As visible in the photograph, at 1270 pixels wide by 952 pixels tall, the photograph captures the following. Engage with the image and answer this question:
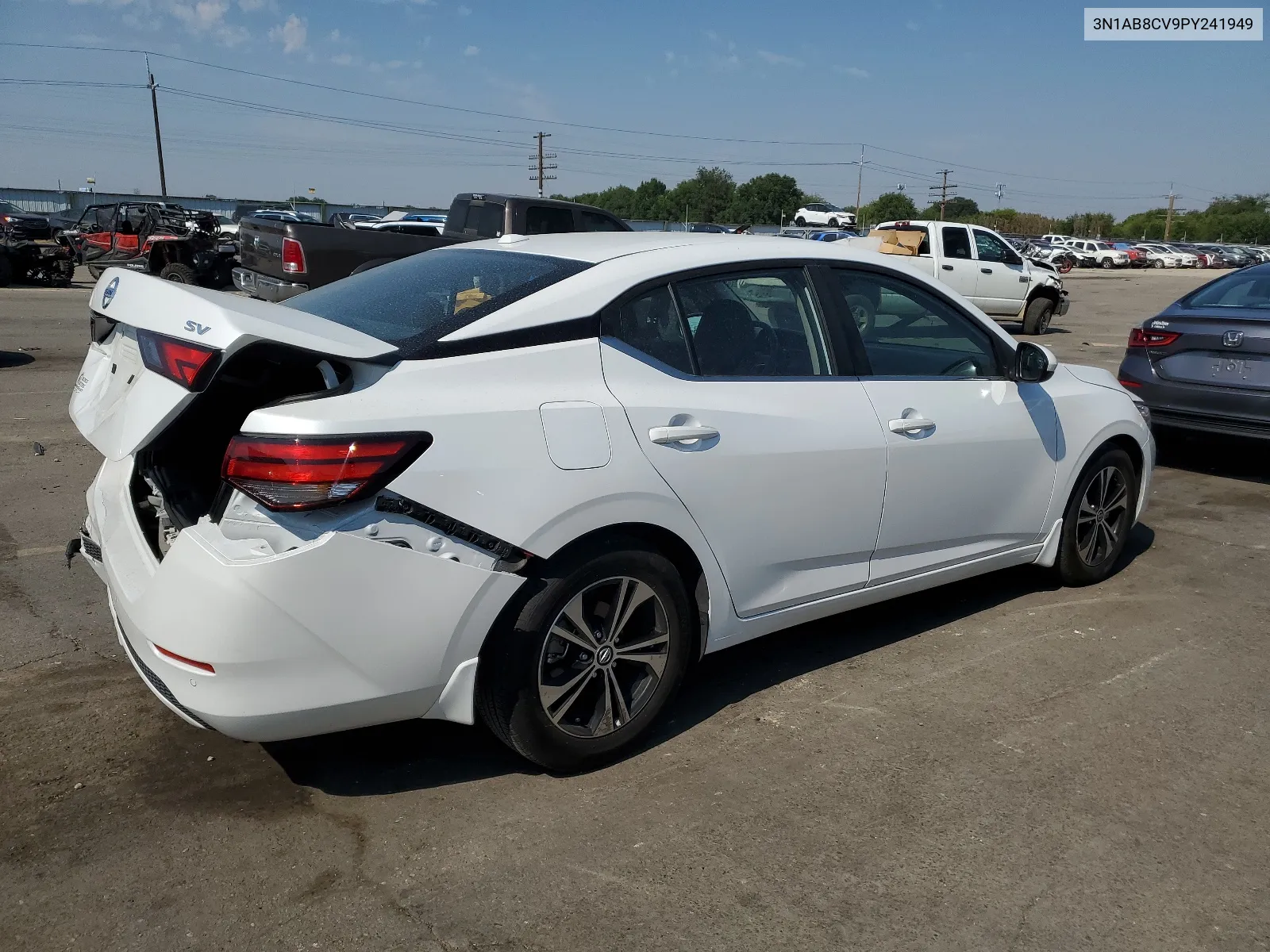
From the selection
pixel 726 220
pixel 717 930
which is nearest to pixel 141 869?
pixel 717 930

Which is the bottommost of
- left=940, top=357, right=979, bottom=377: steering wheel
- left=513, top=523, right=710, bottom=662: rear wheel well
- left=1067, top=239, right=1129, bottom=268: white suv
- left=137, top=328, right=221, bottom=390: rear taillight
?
left=513, top=523, right=710, bottom=662: rear wheel well

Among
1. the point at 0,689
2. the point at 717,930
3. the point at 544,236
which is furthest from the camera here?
the point at 544,236

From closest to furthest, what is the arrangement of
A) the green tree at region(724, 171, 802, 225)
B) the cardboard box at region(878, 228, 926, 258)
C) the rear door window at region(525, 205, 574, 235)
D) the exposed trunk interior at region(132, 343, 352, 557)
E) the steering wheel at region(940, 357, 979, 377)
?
the exposed trunk interior at region(132, 343, 352, 557)
the steering wheel at region(940, 357, 979, 377)
the rear door window at region(525, 205, 574, 235)
the cardboard box at region(878, 228, 926, 258)
the green tree at region(724, 171, 802, 225)

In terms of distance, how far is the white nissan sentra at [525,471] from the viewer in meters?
2.74


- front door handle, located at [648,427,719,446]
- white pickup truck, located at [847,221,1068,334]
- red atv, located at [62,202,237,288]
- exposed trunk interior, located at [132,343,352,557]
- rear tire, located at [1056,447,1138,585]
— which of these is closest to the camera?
exposed trunk interior, located at [132,343,352,557]

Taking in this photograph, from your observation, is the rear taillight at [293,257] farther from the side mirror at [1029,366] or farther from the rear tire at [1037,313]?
the rear tire at [1037,313]

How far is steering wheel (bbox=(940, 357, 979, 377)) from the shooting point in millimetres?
4430

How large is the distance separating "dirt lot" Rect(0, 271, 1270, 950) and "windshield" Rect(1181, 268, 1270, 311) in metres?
3.75

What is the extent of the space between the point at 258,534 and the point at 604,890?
1292 millimetres

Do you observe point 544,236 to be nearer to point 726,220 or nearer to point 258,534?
point 258,534

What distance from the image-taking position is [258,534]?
271 centimetres

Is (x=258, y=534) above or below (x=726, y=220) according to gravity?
below

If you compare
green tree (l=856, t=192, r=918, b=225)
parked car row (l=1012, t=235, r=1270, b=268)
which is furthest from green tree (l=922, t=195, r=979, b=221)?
parked car row (l=1012, t=235, r=1270, b=268)

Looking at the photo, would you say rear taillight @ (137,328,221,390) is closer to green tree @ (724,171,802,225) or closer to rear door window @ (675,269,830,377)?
rear door window @ (675,269,830,377)
